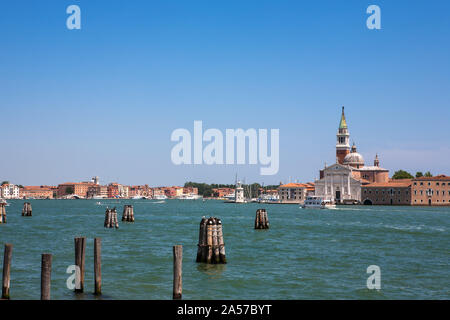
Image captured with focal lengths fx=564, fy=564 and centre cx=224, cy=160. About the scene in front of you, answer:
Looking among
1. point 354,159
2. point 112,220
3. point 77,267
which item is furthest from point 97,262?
point 354,159

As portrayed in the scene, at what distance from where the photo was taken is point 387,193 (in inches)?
5886

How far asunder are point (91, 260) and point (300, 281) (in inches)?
363

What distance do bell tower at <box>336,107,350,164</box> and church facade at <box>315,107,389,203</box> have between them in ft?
6.68

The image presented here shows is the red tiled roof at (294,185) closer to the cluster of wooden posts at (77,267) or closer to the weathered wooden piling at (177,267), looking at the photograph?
the cluster of wooden posts at (77,267)

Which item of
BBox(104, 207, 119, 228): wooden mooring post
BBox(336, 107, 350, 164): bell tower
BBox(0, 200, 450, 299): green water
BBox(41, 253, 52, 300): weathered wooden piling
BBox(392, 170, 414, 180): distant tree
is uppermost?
BBox(336, 107, 350, 164): bell tower

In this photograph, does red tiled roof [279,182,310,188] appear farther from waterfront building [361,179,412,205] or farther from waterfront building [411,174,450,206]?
waterfront building [411,174,450,206]

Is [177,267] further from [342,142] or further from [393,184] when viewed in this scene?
[342,142]

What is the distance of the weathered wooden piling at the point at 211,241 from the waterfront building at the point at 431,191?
128416mm

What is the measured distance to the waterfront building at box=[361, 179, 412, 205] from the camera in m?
146

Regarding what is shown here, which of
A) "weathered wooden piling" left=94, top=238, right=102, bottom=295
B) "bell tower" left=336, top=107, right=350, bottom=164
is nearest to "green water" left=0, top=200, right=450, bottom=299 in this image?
"weathered wooden piling" left=94, top=238, right=102, bottom=295

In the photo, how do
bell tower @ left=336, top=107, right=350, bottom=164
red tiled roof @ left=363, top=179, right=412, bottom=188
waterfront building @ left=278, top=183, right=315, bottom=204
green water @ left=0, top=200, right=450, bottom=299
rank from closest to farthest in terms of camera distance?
green water @ left=0, top=200, right=450, bottom=299 < red tiled roof @ left=363, top=179, right=412, bottom=188 < waterfront building @ left=278, top=183, right=315, bottom=204 < bell tower @ left=336, top=107, right=350, bottom=164
